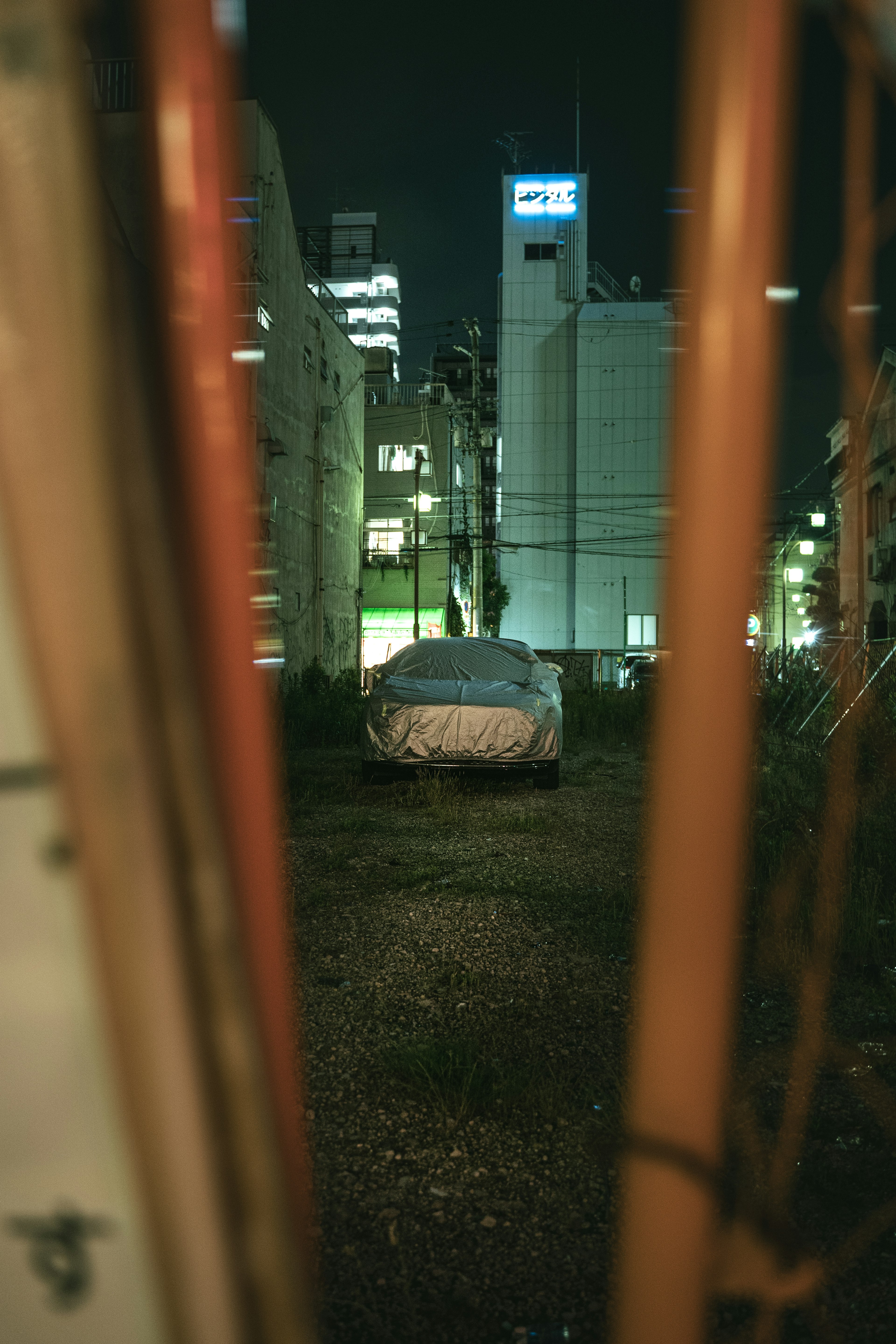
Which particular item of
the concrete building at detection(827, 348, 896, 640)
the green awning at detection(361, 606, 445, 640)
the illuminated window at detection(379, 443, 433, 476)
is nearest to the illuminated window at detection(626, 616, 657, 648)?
the concrete building at detection(827, 348, 896, 640)

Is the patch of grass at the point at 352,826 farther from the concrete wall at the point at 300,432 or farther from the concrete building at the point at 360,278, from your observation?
the concrete building at the point at 360,278

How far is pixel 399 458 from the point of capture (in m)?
36.4

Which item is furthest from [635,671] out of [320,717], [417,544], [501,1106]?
[501,1106]

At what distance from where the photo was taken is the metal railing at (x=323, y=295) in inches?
983

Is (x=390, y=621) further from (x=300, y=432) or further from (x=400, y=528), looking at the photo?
(x=300, y=432)

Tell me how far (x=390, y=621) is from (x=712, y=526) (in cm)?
3386

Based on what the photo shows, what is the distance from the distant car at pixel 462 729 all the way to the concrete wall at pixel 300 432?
6.54 metres

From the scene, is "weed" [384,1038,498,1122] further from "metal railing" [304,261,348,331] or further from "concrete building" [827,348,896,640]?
"metal railing" [304,261,348,331]

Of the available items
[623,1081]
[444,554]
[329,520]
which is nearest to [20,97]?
[623,1081]

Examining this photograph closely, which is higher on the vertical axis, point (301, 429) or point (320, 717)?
point (301, 429)

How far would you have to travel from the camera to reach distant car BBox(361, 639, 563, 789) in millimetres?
8070

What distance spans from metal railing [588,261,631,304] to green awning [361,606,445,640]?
2403 cm

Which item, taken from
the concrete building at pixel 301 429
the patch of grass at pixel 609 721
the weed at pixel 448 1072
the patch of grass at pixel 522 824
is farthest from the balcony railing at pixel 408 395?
the weed at pixel 448 1072

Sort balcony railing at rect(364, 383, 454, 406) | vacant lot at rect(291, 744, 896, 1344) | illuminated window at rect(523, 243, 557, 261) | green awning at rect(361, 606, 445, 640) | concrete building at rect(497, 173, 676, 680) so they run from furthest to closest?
1. illuminated window at rect(523, 243, 557, 261)
2. concrete building at rect(497, 173, 676, 680)
3. balcony railing at rect(364, 383, 454, 406)
4. green awning at rect(361, 606, 445, 640)
5. vacant lot at rect(291, 744, 896, 1344)
